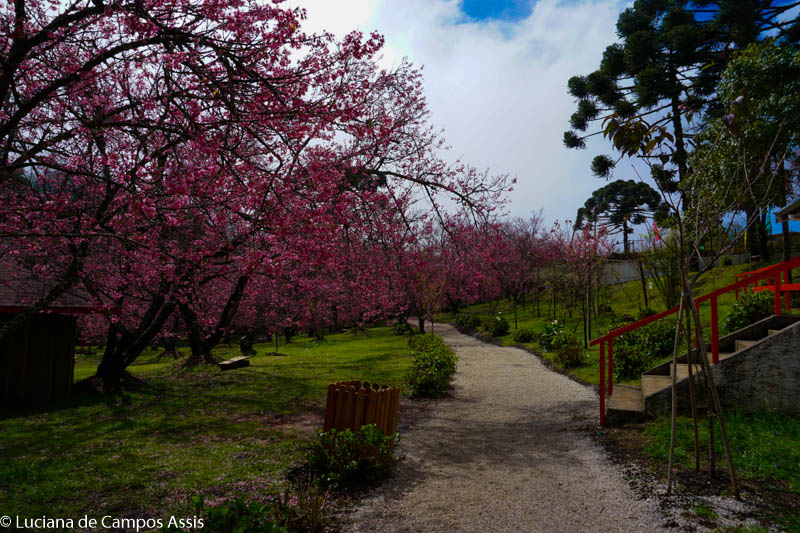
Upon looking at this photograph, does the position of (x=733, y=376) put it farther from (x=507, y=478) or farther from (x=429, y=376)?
(x=429, y=376)

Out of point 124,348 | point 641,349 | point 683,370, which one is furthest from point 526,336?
point 124,348

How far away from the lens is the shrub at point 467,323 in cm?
2930

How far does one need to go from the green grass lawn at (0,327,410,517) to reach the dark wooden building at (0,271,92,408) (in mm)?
699

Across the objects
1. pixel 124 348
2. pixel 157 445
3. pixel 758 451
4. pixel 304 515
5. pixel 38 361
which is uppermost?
pixel 124 348

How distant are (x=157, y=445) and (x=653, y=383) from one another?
7.31 m

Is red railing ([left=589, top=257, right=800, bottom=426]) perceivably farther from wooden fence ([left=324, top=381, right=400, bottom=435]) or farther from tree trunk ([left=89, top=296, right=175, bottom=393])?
tree trunk ([left=89, top=296, right=175, bottom=393])

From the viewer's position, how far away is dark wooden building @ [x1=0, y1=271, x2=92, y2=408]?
9.67m

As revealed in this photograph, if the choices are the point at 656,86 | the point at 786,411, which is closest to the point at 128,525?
the point at 786,411

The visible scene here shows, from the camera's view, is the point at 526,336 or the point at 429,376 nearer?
the point at 429,376

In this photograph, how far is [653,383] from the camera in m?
6.62

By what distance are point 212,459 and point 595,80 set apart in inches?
903

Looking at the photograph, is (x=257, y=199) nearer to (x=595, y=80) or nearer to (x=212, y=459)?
(x=212, y=459)

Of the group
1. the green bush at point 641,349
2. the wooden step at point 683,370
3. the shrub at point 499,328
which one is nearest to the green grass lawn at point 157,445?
the wooden step at point 683,370

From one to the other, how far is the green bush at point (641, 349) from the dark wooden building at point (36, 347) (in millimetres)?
10864
